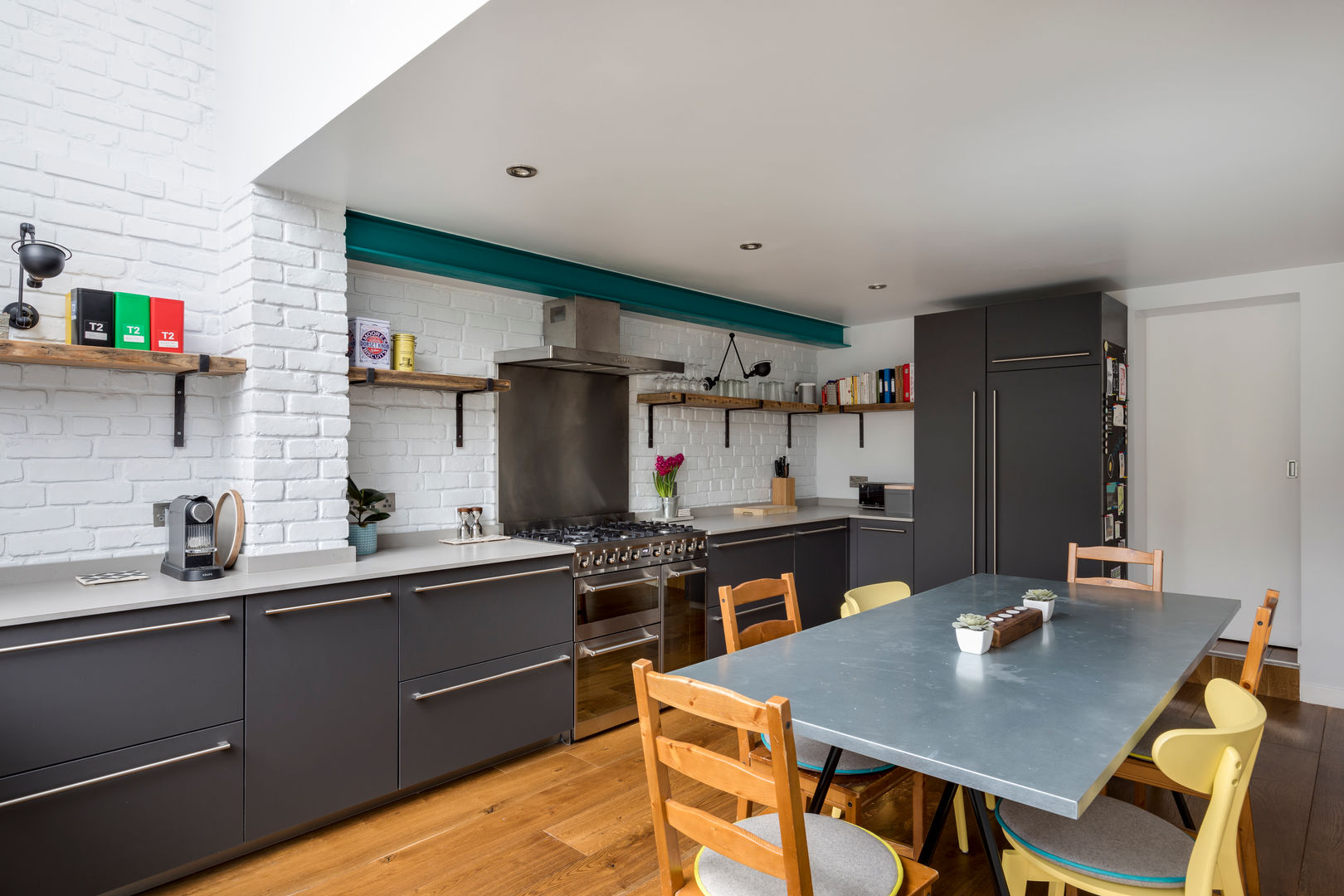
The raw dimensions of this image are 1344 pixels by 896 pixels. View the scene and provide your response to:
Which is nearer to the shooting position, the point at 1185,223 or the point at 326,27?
the point at 326,27

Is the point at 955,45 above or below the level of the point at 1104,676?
above

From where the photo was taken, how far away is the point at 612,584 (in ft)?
12.0

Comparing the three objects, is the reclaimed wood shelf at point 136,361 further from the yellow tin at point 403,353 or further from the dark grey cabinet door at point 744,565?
the dark grey cabinet door at point 744,565

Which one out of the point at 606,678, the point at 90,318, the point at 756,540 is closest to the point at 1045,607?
the point at 606,678

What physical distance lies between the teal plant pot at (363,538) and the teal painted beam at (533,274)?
1178mm


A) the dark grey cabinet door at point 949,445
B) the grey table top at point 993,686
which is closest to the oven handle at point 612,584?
the grey table top at point 993,686

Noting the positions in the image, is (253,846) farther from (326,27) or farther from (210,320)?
(326,27)

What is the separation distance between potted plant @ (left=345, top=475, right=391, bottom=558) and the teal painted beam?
103 cm

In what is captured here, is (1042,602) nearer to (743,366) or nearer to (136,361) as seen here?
(136,361)

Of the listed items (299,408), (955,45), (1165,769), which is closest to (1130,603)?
(1165,769)

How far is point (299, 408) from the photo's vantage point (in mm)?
2895

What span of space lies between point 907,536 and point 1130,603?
226cm

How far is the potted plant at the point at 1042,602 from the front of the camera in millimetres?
2525

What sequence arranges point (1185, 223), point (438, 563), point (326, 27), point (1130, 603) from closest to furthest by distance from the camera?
1. point (326, 27)
2. point (1130, 603)
3. point (438, 563)
4. point (1185, 223)
